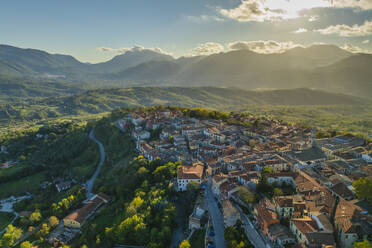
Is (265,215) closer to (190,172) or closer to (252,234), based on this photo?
(252,234)

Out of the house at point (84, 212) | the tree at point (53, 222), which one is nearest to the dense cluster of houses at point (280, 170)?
the house at point (84, 212)

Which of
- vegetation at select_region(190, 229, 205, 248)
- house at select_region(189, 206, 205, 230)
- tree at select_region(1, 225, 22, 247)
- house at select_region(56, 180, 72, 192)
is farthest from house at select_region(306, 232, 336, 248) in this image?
house at select_region(56, 180, 72, 192)

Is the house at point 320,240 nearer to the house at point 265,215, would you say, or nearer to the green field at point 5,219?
the house at point 265,215

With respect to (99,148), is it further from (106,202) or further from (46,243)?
(46,243)

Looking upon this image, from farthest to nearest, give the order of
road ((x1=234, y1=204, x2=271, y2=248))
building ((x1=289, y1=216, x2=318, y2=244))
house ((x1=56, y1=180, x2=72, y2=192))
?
1. house ((x1=56, y1=180, x2=72, y2=192))
2. road ((x1=234, y1=204, x2=271, y2=248))
3. building ((x1=289, y1=216, x2=318, y2=244))

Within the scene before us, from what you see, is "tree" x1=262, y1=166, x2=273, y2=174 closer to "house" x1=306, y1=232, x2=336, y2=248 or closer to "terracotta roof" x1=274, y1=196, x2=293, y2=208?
"terracotta roof" x1=274, y1=196, x2=293, y2=208

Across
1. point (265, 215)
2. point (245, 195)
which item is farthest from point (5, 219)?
point (265, 215)

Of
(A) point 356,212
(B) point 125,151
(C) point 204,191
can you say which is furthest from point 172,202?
(B) point 125,151
